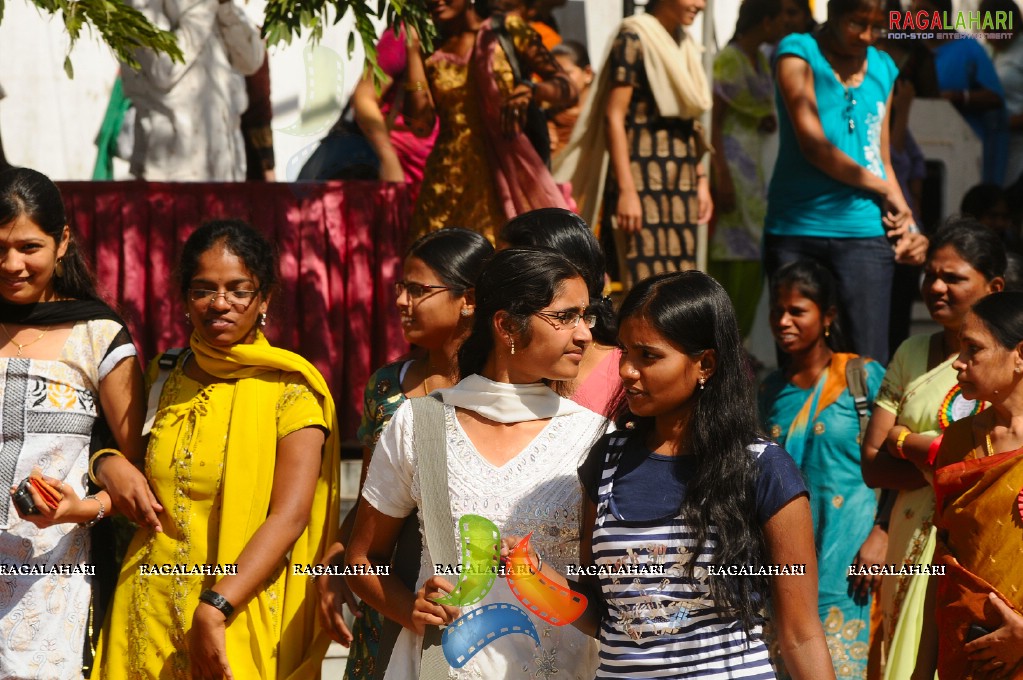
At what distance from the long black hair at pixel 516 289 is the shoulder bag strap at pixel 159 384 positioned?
1.03 m

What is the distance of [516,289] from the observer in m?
2.78

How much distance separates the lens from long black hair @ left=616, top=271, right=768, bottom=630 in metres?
2.48

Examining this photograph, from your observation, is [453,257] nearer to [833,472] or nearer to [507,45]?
[833,472]

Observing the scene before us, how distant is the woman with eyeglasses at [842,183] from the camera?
536cm

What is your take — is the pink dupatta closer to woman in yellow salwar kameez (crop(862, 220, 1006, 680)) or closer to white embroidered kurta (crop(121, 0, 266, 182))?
white embroidered kurta (crop(121, 0, 266, 182))

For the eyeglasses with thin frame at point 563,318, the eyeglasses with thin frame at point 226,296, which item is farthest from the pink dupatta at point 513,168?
the eyeglasses with thin frame at point 563,318

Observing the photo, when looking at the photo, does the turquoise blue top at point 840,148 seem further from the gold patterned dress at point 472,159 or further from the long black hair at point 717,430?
the long black hair at point 717,430

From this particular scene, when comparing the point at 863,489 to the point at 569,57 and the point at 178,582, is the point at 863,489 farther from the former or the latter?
the point at 569,57

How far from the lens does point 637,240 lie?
245 inches

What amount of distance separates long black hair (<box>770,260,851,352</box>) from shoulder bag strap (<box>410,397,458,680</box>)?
2.36m

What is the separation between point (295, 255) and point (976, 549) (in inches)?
140

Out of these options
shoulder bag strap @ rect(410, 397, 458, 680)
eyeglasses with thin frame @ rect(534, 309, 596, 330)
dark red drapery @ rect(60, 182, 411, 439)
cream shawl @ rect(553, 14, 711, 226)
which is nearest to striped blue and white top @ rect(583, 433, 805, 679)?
shoulder bag strap @ rect(410, 397, 458, 680)

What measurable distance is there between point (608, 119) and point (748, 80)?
148 cm

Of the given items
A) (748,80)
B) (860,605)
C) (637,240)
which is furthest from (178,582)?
(748,80)
